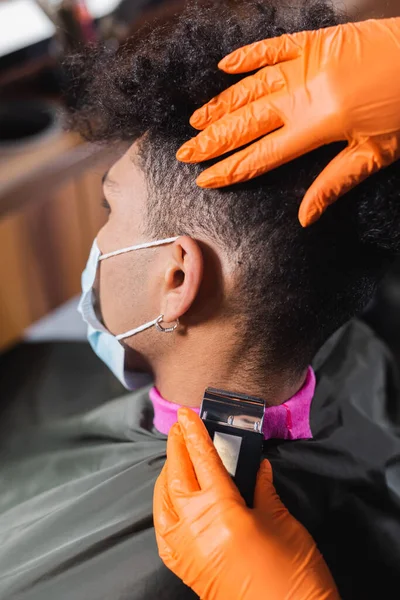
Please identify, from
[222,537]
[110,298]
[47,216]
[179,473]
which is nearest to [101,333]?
[110,298]

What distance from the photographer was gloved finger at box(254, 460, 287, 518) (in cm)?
89

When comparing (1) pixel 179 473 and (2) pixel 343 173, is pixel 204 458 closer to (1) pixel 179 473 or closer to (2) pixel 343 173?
(1) pixel 179 473

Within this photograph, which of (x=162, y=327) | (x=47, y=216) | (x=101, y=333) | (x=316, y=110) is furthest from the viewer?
(x=47, y=216)

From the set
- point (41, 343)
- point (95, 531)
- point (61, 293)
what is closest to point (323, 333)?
point (95, 531)

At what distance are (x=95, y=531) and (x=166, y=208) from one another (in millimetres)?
561

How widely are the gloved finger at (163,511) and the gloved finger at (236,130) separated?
51 cm

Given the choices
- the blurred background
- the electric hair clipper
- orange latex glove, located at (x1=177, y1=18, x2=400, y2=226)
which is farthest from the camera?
the blurred background

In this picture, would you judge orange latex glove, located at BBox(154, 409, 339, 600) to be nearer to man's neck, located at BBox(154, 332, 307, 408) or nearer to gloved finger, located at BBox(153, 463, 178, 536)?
gloved finger, located at BBox(153, 463, 178, 536)

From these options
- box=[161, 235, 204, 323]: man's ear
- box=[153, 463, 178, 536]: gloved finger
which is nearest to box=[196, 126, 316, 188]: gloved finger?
box=[161, 235, 204, 323]: man's ear

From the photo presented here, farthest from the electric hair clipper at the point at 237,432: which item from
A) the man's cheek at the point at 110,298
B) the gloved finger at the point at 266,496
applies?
the man's cheek at the point at 110,298

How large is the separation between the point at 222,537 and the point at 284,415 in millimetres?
295

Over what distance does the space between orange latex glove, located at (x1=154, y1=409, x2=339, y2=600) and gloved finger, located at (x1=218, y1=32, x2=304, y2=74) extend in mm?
521

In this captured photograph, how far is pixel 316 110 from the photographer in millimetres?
782

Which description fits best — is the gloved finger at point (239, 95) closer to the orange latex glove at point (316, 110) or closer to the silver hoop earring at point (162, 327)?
the orange latex glove at point (316, 110)
